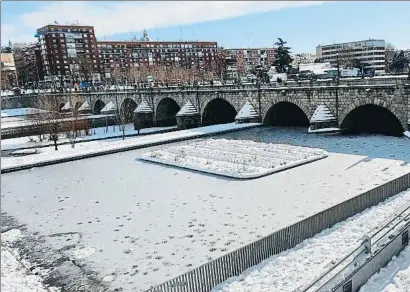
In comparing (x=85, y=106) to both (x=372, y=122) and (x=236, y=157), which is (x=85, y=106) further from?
(x=236, y=157)

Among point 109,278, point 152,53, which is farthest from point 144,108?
point 152,53

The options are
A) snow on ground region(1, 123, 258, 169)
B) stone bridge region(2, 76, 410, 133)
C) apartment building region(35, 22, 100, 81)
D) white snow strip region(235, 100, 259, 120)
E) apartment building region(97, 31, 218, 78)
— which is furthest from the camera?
apartment building region(97, 31, 218, 78)

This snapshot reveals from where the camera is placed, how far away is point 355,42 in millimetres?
126312

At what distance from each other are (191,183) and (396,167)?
1112 cm

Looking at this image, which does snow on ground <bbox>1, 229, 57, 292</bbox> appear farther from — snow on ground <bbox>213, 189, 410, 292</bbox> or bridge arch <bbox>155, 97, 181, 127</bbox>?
bridge arch <bbox>155, 97, 181, 127</bbox>

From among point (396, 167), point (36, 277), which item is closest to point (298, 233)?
point (36, 277)

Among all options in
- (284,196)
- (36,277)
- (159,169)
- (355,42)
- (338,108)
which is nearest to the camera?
(36,277)

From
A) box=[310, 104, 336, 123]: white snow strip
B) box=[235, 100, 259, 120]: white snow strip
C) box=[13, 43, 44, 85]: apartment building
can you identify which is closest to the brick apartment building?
box=[13, 43, 44, 85]: apartment building

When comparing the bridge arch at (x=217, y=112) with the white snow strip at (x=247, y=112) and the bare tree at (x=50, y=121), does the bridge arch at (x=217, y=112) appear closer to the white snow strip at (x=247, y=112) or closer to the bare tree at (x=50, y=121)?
the white snow strip at (x=247, y=112)

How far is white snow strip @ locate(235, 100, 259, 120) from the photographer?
39781 mm

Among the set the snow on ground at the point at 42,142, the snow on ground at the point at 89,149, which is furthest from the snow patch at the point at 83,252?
the snow on ground at the point at 42,142

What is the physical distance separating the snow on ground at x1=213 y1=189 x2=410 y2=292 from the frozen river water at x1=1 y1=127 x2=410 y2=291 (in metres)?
1.81

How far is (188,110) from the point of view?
46.6 m

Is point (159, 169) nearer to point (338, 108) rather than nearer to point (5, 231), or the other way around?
point (5, 231)
